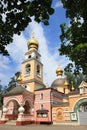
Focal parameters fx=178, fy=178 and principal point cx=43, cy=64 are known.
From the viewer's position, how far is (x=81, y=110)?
30.3 m

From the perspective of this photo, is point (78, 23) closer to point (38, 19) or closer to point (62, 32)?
point (62, 32)

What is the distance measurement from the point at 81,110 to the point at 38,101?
8561mm

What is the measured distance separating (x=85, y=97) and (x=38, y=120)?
9896mm

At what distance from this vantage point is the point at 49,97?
3334 cm

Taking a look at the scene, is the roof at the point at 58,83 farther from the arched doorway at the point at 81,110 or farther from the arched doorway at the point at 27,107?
the arched doorway at the point at 81,110

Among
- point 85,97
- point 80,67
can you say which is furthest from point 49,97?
point 80,67

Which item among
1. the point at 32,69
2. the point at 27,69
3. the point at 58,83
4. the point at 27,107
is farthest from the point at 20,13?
the point at 58,83

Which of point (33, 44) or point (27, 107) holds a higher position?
point (33, 44)

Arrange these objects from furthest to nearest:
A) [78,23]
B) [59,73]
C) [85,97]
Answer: [59,73] → [85,97] → [78,23]

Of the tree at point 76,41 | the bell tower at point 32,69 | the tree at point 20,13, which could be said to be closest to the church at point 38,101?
the bell tower at point 32,69

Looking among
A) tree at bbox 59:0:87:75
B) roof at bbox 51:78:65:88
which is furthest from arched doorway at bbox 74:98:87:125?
tree at bbox 59:0:87:75

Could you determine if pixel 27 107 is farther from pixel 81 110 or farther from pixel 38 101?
pixel 81 110

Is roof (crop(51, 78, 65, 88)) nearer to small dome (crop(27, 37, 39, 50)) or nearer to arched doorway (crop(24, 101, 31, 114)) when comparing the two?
small dome (crop(27, 37, 39, 50))

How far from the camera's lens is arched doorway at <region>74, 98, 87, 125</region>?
2836cm
